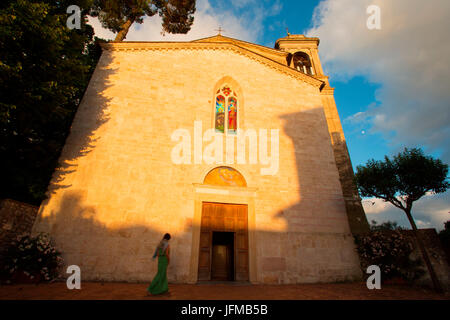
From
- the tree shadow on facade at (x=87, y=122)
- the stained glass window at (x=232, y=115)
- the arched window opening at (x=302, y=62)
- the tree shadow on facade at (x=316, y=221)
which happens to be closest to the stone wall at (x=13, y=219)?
the tree shadow on facade at (x=87, y=122)

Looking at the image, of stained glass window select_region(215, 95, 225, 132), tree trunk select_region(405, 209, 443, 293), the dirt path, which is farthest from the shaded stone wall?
stained glass window select_region(215, 95, 225, 132)

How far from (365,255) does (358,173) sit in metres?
3.35

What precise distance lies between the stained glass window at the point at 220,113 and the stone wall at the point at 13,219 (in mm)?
7768

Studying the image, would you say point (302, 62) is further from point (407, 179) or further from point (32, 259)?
point (32, 259)

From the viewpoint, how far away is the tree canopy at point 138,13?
14.2 meters

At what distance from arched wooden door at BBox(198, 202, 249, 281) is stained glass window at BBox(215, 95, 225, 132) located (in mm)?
3942

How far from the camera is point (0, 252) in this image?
5727mm

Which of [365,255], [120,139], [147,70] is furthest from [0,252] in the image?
[365,255]

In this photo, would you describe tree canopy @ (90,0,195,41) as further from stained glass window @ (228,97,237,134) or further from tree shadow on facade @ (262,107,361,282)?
tree shadow on facade @ (262,107,361,282)

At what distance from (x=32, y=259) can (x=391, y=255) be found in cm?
1220

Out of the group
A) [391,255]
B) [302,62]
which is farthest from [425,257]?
[302,62]

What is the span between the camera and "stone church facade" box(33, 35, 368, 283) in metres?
7.27

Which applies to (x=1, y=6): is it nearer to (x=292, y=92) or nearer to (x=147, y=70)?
(x=147, y=70)

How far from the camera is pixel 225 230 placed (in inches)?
320
